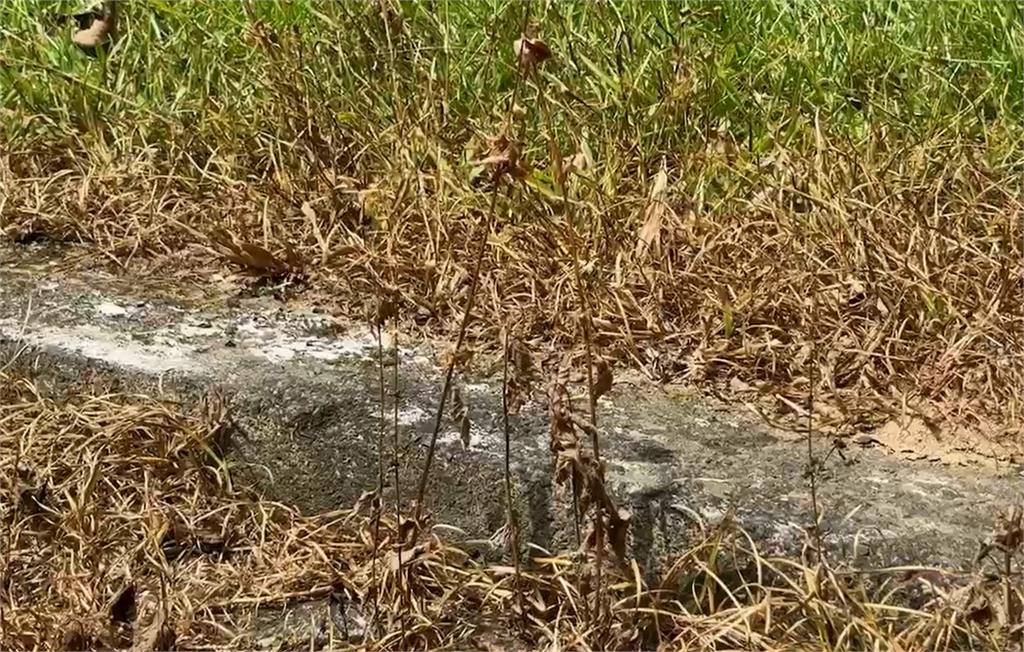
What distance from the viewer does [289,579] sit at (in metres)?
2.41

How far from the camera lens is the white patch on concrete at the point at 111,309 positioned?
2.76 metres

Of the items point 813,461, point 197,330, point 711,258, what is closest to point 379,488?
point 197,330

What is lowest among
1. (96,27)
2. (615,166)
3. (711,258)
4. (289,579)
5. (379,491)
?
(289,579)

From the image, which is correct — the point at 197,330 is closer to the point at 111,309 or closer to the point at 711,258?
the point at 111,309

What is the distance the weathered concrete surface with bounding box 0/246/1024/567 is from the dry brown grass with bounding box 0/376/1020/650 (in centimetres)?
5

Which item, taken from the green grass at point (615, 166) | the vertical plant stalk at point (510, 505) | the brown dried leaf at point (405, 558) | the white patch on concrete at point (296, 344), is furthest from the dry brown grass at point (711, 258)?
the brown dried leaf at point (405, 558)

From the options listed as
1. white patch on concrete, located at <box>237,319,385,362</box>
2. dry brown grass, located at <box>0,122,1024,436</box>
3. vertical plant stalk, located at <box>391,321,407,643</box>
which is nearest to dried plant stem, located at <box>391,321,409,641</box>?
vertical plant stalk, located at <box>391,321,407,643</box>

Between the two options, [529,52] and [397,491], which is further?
[397,491]

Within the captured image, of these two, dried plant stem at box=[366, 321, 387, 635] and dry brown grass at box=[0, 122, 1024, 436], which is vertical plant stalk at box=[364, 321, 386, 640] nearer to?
dried plant stem at box=[366, 321, 387, 635]

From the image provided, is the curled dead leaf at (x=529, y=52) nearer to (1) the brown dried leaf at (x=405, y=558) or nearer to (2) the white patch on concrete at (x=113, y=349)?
(1) the brown dried leaf at (x=405, y=558)

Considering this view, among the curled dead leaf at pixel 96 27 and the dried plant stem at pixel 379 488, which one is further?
the curled dead leaf at pixel 96 27

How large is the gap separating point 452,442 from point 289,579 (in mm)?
357

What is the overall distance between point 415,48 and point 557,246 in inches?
30.9

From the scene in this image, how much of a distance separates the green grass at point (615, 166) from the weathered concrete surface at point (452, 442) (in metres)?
0.15
